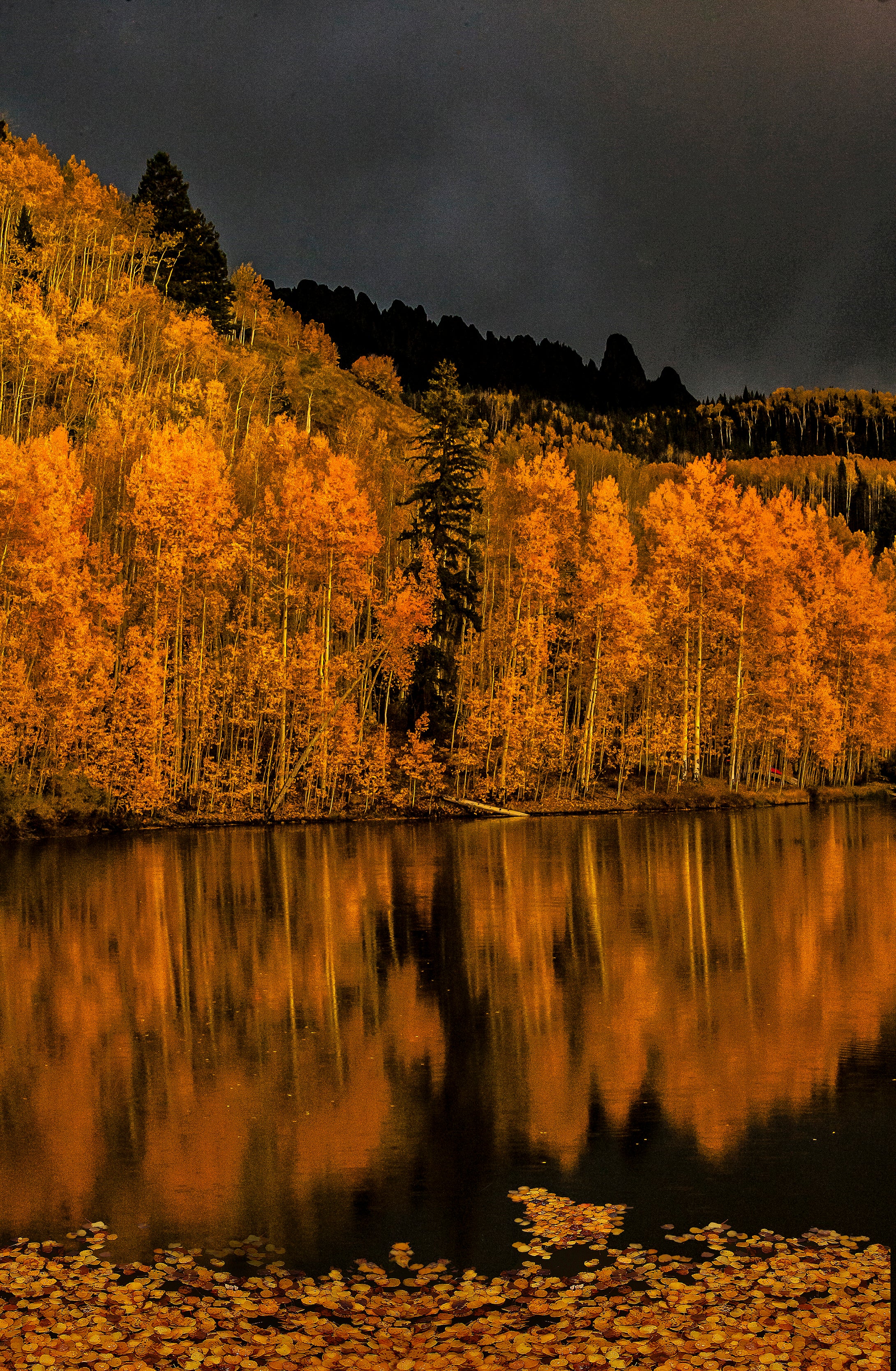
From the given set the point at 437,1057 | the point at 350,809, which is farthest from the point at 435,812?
the point at 437,1057

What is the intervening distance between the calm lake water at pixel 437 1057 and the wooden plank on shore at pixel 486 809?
1826 centimetres

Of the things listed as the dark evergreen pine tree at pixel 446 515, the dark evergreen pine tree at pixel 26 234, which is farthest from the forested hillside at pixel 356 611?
the dark evergreen pine tree at pixel 26 234

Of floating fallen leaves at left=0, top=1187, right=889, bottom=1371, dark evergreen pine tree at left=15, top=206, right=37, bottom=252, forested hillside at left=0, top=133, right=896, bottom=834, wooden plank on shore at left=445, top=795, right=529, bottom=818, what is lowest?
floating fallen leaves at left=0, top=1187, right=889, bottom=1371

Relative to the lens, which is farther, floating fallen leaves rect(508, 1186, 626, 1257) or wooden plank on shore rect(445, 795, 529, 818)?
wooden plank on shore rect(445, 795, 529, 818)

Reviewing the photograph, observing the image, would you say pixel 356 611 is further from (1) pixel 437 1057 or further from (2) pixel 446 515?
(1) pixel 437 1057

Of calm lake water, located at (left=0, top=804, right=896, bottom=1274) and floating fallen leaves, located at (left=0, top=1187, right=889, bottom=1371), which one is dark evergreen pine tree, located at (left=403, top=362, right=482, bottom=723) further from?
floating fallen leaves, located at (left=0, top=1187, right=889, bottom=1371)

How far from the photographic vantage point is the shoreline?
37.0m

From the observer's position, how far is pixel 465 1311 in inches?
282

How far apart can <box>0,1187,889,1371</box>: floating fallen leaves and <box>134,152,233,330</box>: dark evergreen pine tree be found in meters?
80.6

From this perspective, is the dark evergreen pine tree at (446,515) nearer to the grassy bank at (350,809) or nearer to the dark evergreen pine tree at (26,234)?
the grassy bank at (350,809)

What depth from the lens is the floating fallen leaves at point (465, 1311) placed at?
655cm

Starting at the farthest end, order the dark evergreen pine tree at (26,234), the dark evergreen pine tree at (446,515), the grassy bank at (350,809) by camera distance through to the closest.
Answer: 1. the dark evergreen pine tree at (26,234)
2. the dark evergreen pine tree at (446,515)
3. the grassy bank at (350,809)

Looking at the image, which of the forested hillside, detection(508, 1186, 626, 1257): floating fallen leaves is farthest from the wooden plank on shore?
detection(508, 1186, 626, 1257): floating fallen leaves

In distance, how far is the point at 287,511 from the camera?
4244cm
